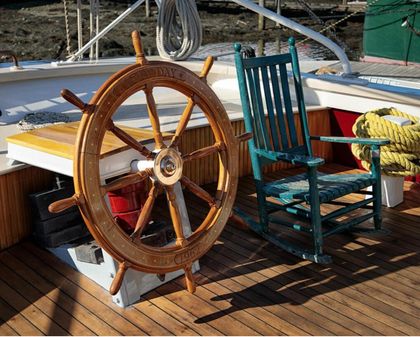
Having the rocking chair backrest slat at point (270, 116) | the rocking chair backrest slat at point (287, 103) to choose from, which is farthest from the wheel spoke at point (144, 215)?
the rocking chair backrest slat at point (287, 103)

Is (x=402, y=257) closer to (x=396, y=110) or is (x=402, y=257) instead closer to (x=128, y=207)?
(x=396, y=110)

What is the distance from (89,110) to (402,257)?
157cm

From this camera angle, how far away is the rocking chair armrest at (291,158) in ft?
8.30

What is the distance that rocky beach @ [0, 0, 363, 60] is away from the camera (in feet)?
64.8

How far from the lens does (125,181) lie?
2.04 m

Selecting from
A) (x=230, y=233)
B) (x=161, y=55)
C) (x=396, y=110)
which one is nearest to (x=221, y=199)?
(x=230, y=233)

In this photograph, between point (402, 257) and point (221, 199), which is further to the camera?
point (402, 257)

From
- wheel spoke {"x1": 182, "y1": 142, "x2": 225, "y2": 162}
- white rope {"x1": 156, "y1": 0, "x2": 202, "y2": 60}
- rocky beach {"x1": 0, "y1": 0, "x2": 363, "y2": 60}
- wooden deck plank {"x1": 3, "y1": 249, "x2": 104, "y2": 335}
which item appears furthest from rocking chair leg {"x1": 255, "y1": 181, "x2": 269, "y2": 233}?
rocky beach {"x1": 0, "y1": 0, "x2": 363, "y2": 60}

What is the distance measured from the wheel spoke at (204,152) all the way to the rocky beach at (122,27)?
1559cm

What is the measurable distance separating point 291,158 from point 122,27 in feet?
77.3

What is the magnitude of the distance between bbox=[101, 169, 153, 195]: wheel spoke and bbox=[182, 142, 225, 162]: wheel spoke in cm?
16

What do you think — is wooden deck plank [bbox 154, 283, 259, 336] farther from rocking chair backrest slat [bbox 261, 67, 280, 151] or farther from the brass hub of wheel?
rocking chair backrest slat [bbox 261, 67, 280, 151]

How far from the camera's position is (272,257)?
269cm

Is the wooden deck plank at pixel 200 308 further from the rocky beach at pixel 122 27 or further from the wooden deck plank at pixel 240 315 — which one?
the rocky beach at pixel 122 27
